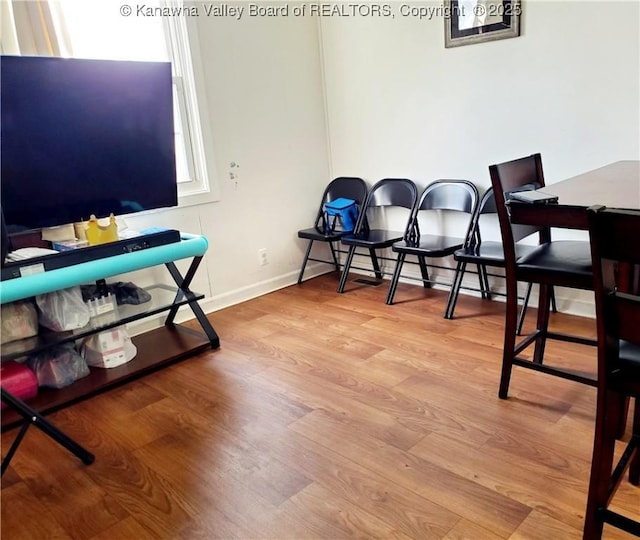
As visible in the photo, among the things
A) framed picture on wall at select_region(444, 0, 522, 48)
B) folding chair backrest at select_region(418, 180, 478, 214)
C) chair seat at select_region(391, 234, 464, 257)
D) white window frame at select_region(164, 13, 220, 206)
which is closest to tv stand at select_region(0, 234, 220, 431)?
white window frame at select_region(164, 13, 220, 206)

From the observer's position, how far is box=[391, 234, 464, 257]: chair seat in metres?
2.99

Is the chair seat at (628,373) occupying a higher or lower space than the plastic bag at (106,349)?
higher

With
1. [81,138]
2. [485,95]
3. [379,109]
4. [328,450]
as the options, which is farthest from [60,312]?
[485,95]

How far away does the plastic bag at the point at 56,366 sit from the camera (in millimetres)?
2436

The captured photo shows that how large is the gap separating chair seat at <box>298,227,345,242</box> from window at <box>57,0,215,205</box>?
2.43 ft

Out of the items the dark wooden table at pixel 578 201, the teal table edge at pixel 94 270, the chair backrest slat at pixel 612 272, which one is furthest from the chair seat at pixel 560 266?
the teal table edge at pixel 94 270

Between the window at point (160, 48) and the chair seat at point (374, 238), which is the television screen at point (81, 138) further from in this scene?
the chair seat at point (374, 238)

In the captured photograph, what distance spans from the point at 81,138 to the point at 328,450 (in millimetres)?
1726

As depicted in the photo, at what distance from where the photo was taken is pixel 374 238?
340 cm

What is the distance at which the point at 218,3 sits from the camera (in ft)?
10.4

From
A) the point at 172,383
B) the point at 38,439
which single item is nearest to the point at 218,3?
the point at 172,383

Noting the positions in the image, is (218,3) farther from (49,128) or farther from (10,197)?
(10,197)

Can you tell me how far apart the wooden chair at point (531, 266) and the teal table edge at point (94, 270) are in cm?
150

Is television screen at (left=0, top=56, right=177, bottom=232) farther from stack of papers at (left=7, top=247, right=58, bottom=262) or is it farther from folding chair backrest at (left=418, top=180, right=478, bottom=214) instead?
folding chair backrest at (left=418, top=180, right=478, bottom=214)
